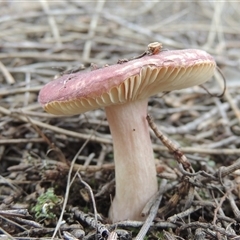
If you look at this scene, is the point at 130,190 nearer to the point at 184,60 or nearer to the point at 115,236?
the point at 115,236

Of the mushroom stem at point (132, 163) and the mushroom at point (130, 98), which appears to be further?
the mushroom stem at point (132, 163)

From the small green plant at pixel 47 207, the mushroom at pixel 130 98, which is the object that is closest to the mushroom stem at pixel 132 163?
the mushroom at pixel 130 98

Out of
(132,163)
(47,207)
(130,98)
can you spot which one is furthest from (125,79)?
(47,207)

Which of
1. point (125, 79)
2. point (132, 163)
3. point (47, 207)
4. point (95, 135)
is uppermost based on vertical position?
point (95, 135)

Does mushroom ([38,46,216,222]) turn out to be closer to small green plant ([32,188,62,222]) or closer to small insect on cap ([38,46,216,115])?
small insect on cap ([38,46,216,115])

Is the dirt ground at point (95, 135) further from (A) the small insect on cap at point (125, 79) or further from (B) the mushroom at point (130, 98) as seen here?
(A) the small insect on cap at point (125, 79)

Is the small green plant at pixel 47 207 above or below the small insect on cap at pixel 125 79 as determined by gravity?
below

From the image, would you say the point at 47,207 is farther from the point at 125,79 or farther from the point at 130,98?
the point at 125,79
